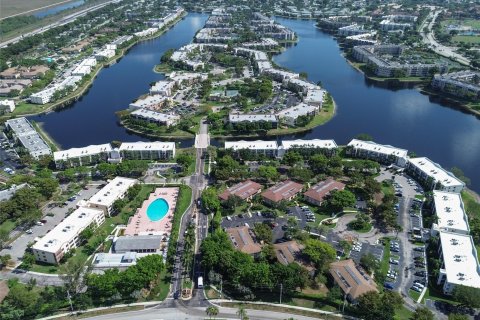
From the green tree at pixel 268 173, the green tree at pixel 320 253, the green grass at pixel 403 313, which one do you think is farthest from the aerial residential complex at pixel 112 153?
the green grass at pixel 403 313

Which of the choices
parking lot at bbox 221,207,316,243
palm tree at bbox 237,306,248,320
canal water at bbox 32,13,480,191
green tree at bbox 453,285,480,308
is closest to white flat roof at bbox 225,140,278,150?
canal water at bbox 32,13,480,191

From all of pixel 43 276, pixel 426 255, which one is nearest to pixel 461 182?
pixel 426 255

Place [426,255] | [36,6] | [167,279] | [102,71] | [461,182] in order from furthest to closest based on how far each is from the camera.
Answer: [36,6] < [102,71] < [461,182] < [426,255] < [167,279]

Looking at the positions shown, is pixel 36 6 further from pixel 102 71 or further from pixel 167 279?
pixel 167 279

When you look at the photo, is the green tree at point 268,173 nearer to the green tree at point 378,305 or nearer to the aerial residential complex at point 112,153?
the aerial residential complex at point 112,153

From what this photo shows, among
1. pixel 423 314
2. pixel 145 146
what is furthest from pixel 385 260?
pixel 145 146

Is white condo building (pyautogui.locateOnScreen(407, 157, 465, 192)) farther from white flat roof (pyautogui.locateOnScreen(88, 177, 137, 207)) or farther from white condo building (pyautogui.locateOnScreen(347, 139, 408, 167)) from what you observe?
white flat roof (pyautogui.locateOnScreen(88, 177, 137, 207))
